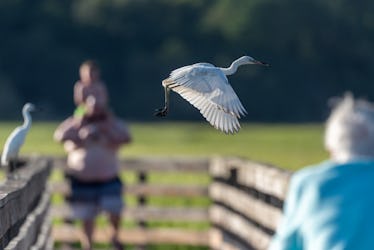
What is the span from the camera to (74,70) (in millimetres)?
63375

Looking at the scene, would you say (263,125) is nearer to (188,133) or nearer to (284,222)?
(188,133)

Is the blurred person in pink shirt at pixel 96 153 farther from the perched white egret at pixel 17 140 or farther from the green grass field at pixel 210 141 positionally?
the green grass field at pixel 210 141

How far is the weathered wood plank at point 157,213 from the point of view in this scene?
16.0 metres

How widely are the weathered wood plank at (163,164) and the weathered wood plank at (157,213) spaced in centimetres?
41

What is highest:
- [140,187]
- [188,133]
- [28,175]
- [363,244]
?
[188,133]

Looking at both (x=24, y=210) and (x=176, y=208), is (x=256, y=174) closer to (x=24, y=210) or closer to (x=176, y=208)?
(x=24, y=210)

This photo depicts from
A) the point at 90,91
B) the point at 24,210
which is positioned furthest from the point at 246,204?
the point at 24,210

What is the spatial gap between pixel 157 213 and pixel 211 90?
10999 millimetres

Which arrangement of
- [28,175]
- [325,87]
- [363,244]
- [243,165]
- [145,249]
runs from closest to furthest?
[363,244] < [28,175] < [243,165] < [145,249] < [325,87]

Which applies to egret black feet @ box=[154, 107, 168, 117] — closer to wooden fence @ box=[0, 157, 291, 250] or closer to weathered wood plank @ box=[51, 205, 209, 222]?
wooden fence @ box=[0, 157, 291, 250]

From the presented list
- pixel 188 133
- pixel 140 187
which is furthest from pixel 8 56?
pixel 140 187

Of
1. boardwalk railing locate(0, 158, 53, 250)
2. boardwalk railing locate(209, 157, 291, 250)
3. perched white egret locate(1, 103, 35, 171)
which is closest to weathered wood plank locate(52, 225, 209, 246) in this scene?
boardwalk railing locate(209, 157, 291, 250)

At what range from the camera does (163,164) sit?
16.4 meters

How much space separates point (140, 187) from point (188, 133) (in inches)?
1699
